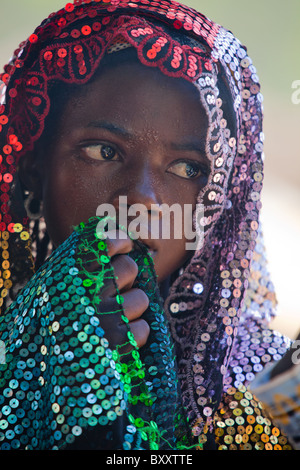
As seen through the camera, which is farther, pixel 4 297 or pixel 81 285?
pixel 4 297

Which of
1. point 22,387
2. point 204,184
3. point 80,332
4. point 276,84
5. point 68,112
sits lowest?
point 22,387

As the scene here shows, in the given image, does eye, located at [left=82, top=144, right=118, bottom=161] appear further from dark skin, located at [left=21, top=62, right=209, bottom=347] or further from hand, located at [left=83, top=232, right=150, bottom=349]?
hand, located at [left=83, top=232, right=150, bottom=349]

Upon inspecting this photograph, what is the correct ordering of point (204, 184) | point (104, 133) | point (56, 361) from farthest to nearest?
1. point (204, 184)
2. point (104, 133)
3. point (56, 361)

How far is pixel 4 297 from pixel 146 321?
518 millimetres

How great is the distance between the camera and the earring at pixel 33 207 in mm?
2067

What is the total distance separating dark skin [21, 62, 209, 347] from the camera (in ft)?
5.91

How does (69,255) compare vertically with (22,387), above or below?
above

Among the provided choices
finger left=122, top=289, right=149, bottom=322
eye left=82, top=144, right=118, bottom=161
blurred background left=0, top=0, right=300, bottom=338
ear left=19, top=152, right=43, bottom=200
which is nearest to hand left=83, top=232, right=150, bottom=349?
finger left=122, top=289, right=149, bottom=322

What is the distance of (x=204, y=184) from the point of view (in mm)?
1951

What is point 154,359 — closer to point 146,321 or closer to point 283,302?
point 146,321

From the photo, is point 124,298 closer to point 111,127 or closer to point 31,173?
point 111,127

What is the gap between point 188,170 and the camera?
1916 mm

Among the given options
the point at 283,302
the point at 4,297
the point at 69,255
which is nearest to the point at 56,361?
the point at 69,255

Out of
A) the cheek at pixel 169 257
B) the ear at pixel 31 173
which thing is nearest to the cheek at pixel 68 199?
the ear at pixel 31 173
